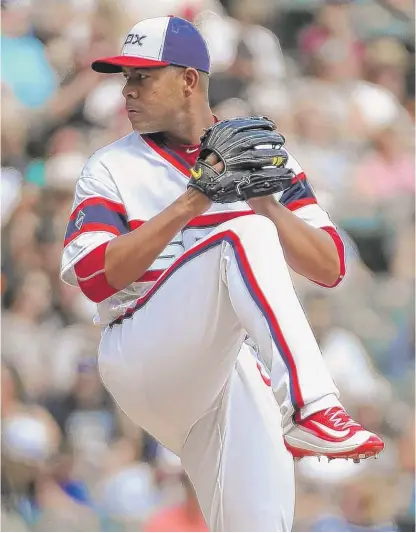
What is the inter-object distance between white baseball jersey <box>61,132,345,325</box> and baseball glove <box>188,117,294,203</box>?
323mm

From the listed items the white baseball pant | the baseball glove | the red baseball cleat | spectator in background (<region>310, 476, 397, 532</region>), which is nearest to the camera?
the red baseball cleat

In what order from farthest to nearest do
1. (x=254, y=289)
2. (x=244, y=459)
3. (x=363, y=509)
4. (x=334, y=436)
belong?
(x=363, y=509) → (x=244, y=459) → (x=254, y=289) → (x=334, y=436)

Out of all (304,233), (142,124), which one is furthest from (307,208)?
(142,124)

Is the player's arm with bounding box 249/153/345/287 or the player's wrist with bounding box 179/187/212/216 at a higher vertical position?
the player's wrist with bounding box 179/187/212/216

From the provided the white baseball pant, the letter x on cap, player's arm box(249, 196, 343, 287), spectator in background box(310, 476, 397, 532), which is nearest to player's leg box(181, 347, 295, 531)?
the white baseball pant

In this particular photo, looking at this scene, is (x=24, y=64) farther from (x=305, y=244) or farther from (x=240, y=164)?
(x=240, y=164)

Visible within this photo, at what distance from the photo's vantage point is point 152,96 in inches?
115

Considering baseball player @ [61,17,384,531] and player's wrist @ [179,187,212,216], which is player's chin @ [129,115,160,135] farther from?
player's wrist @ [179,187,212,216]

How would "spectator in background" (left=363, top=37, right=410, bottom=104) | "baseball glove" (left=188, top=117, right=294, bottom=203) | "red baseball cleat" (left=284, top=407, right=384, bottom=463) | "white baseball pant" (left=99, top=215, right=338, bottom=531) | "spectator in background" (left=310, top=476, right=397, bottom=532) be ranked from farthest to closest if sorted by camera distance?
1. "spectator in background" (left=363, top=37, right=410, bottom=104)
2. "spectator in background" (left=310, top=476, right=397, bottom=532)
3. "baseball glove" (left=188, top=117, right=294, bottom=203)
4. "white baseball pant" (left=99, top=215, right=338, bottom=531)
5. "red baseball cleat" (left=284, top=407, right=384, bottom=463)

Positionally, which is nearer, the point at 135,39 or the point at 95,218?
the point at 95,218

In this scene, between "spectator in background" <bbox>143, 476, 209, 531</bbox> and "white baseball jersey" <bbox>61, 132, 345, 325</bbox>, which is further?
"spectator in background" <bbox>143, 476, 209, 531</bbox>

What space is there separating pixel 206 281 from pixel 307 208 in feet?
1.68

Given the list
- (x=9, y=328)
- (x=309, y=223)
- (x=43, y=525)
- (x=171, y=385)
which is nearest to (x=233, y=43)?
(x=9, y=328)

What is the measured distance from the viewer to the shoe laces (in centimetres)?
233
